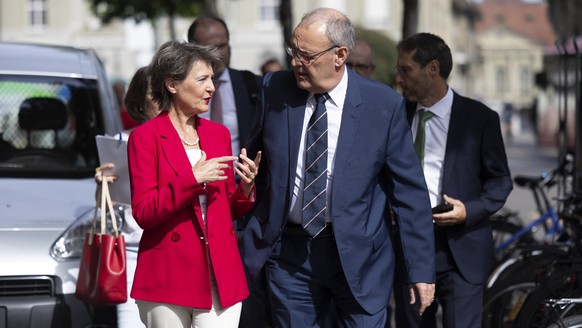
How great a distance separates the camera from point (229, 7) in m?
63.9

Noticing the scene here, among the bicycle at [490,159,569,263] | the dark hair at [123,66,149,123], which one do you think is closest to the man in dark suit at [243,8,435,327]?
the dark hair at [123,66,149,123]

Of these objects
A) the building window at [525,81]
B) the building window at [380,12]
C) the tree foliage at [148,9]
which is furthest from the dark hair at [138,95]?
the building window at [525,81]

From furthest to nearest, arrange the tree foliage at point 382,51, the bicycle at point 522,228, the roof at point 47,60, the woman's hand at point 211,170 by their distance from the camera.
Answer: the tree foliage at point 382,51 → the bicycle at point 522,228 → the roof at point 47,60 → the woman's hand at point 211,170

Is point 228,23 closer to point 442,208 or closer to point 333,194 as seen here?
point 442,208

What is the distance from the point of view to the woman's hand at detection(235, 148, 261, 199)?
455 cm

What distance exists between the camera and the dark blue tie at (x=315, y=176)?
471 cm

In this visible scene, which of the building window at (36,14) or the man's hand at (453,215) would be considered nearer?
the man's hand at (453,215)

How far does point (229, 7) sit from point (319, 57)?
196 ft

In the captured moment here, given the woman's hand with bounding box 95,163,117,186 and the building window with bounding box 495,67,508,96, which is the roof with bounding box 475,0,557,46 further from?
the woman's hand with bounding box 95,163,117,186

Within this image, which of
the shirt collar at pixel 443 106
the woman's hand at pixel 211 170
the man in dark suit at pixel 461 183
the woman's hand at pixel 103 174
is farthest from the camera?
the shirt collar at pixel 443 106

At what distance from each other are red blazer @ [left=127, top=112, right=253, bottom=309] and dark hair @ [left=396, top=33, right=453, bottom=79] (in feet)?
5.53

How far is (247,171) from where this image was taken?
4.58 metres

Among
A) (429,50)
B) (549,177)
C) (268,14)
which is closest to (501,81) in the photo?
(268,14)

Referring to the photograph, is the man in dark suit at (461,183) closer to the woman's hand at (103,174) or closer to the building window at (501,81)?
the woman's hand at (103,174)
